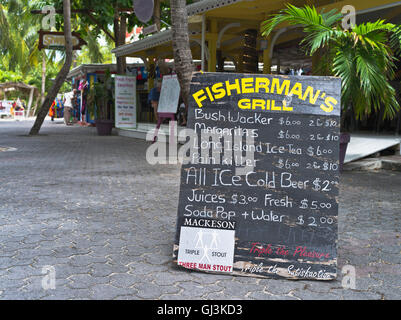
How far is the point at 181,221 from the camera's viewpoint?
344cm

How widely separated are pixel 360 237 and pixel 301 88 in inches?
69.7

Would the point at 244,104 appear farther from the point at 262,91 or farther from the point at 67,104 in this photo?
the point at 67,104

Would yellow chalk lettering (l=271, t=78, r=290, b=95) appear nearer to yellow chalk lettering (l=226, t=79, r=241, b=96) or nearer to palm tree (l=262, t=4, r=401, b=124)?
yellow chalk lettering (l=226, t=79, r=241, b=96)

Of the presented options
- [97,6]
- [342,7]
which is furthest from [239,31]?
[97,6]

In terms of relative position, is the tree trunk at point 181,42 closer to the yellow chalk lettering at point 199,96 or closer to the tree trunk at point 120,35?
the yellow chalk lettering at point 199,96

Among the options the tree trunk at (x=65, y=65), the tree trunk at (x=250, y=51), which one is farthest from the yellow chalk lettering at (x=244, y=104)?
the tree trunk at (x=65, y=65)

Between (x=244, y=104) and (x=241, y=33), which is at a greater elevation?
(x=241, y=33)

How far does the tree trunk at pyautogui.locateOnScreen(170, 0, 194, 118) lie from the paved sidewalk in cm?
165

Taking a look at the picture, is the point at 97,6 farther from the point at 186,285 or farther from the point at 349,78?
the point at 186,285

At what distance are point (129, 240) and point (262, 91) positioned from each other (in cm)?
184

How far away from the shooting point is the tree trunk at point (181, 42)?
6.70 m

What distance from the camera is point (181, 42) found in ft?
22.2

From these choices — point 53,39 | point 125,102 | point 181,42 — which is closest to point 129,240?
point 181,42

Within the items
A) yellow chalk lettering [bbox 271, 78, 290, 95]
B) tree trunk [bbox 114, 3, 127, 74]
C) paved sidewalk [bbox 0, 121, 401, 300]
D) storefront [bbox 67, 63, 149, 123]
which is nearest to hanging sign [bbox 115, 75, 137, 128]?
tree trunk [bbox 114, 3, 127, 74]
